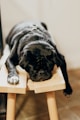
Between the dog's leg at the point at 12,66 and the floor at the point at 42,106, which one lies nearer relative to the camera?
the dog's leg at the point at 12,66

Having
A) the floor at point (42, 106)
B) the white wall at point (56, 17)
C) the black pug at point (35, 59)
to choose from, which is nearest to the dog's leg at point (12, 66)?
the black pug at point (35, 59)

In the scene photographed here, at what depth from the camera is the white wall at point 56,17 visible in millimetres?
1985

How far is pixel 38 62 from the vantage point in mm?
1297

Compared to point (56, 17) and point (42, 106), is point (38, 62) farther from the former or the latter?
point (56, 17)

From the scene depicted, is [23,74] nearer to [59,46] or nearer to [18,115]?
[18,115]

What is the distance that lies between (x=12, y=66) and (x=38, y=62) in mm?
191

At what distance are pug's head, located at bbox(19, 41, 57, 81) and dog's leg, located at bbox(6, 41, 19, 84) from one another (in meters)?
0.07

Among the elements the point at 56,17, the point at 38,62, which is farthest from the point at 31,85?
the point at 56,17

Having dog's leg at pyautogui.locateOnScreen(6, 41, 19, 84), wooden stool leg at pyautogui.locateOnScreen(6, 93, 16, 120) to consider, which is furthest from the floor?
dog's leg at pyautogui.locateOnScreen(6, 41, 19, 84)

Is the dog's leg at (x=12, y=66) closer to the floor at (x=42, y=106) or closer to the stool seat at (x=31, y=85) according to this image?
the stool seat at (x=31, y=85)

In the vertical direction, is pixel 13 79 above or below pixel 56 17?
above

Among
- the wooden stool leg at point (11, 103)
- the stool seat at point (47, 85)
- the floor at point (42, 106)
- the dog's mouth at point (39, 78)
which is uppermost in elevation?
the dog's mouth at point (39, 78)

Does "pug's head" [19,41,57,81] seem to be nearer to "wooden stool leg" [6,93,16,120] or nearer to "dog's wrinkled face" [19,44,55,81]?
"dog's wrinkled face" [19,44,55,81]

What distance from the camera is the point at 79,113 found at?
160cm
